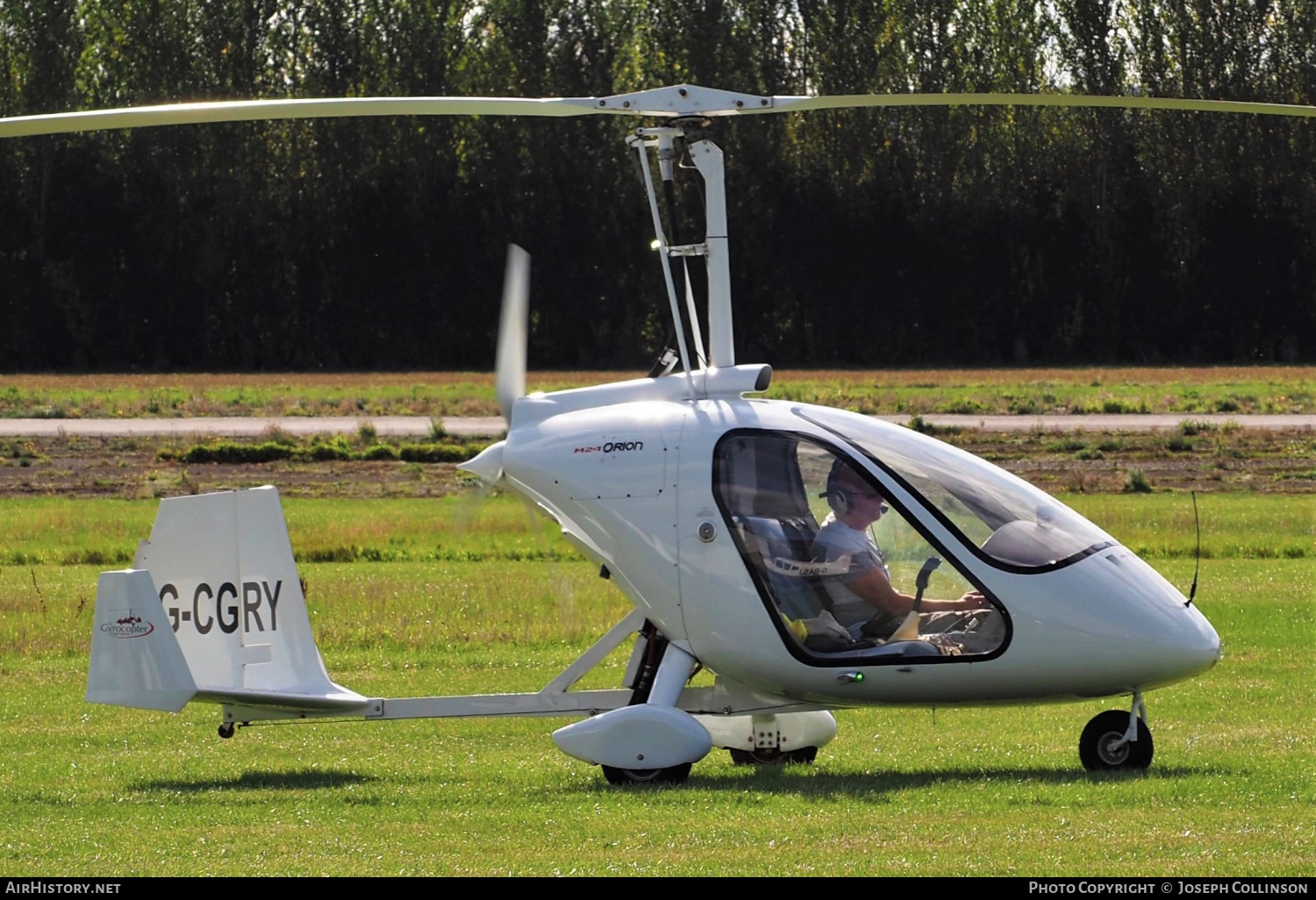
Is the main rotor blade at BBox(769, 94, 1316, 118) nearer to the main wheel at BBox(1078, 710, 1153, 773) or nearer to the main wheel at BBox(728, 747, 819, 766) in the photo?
the main wheel at BBox(1078, 710, 1153, 773)

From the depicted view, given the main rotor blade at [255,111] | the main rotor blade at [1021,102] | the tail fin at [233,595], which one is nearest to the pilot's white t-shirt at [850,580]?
the main rotor blade at [1021,102]

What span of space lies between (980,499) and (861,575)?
2.25 ft

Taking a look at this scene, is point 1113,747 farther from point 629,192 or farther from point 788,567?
point 629,192

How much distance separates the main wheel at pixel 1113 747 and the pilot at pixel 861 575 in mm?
958

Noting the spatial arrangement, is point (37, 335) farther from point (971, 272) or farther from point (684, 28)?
point (971, 272)

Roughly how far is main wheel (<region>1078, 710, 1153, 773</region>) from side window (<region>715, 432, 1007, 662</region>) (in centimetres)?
86

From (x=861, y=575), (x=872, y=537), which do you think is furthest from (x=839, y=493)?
(x=861, y=575)

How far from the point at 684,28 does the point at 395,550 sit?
4126 centimetres

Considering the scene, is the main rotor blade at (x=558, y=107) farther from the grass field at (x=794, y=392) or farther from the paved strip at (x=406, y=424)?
the grass field at (x=794, y=392)

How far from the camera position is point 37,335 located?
59.8 metres

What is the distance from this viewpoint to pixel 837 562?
8.43m

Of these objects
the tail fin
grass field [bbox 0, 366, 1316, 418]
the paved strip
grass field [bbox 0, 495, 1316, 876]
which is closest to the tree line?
grass field [bbox 0, 366, 1316, 418]

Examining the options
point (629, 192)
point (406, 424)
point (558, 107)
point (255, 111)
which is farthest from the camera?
point (629, 192)

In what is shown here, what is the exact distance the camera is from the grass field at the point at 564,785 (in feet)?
22.1
